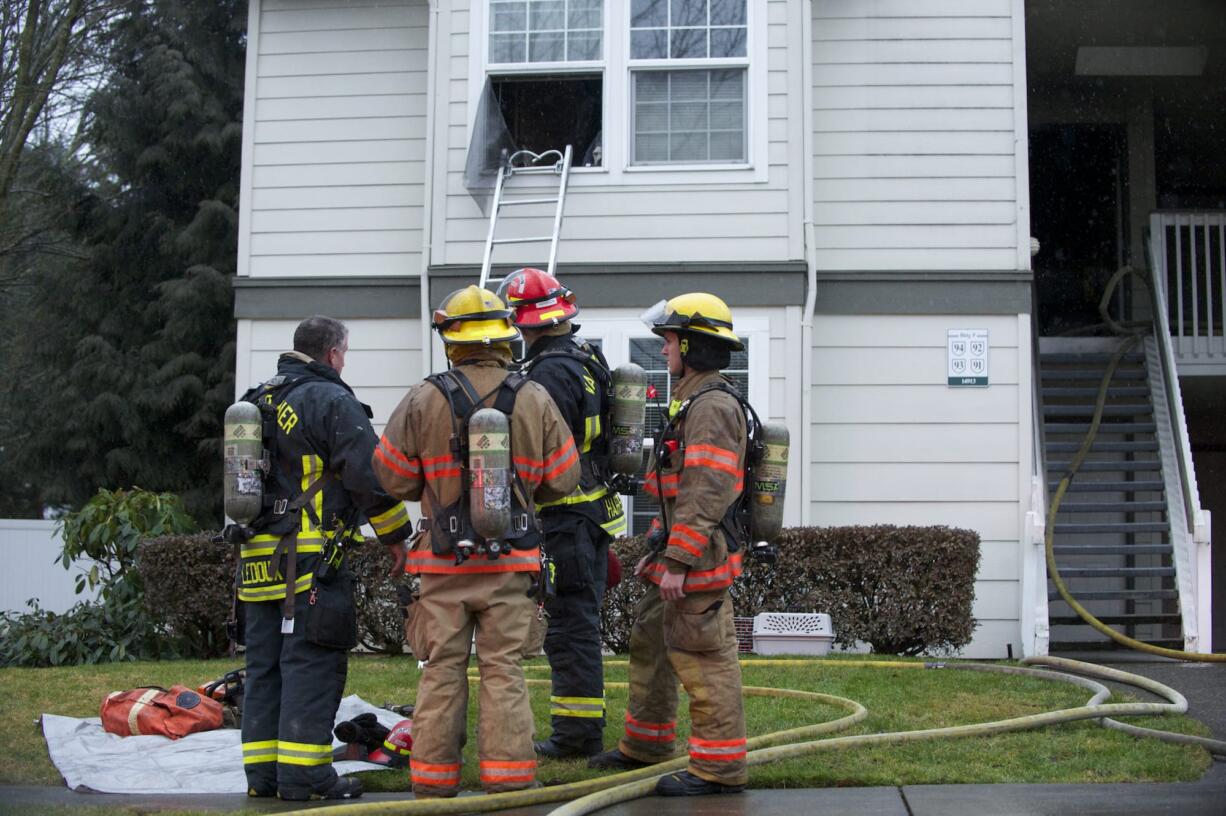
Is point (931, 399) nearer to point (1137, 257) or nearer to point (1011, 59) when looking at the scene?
point (1011, 59)

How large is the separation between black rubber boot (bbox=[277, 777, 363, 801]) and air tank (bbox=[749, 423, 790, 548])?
1800 millimetres

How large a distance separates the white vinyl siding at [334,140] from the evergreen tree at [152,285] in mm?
5520

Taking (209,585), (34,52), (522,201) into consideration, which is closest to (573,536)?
(209,585)

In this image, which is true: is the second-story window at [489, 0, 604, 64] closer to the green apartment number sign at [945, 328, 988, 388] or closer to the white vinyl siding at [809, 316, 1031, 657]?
the white vinyl siding at [809, 316, 1031, 657]

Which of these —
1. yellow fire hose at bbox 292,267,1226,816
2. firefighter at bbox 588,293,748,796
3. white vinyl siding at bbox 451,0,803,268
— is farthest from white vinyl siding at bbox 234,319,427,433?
firefighter at bbox 588,293,748,796

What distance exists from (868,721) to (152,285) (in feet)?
46.1

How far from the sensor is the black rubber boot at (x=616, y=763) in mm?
5512

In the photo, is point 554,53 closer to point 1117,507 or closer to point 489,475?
point 1117,507

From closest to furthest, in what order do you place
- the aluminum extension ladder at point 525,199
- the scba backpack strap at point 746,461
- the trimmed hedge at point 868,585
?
the scba backpack strap at point 746,461 → the trimmed hedge at point 868,585 → the aluminum extension ladder at point 525,199

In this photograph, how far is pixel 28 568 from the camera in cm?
1738

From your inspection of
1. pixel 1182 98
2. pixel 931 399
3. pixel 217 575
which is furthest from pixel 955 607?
pixel 1182 98

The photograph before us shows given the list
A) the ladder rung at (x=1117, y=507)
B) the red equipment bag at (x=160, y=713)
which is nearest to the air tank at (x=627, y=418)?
the red equipment bag at (x=160, y=713)

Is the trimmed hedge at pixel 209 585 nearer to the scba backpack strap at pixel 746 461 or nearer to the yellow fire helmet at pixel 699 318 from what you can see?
the scba backpack strap at pixel 746 461

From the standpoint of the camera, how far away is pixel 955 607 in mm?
9344
